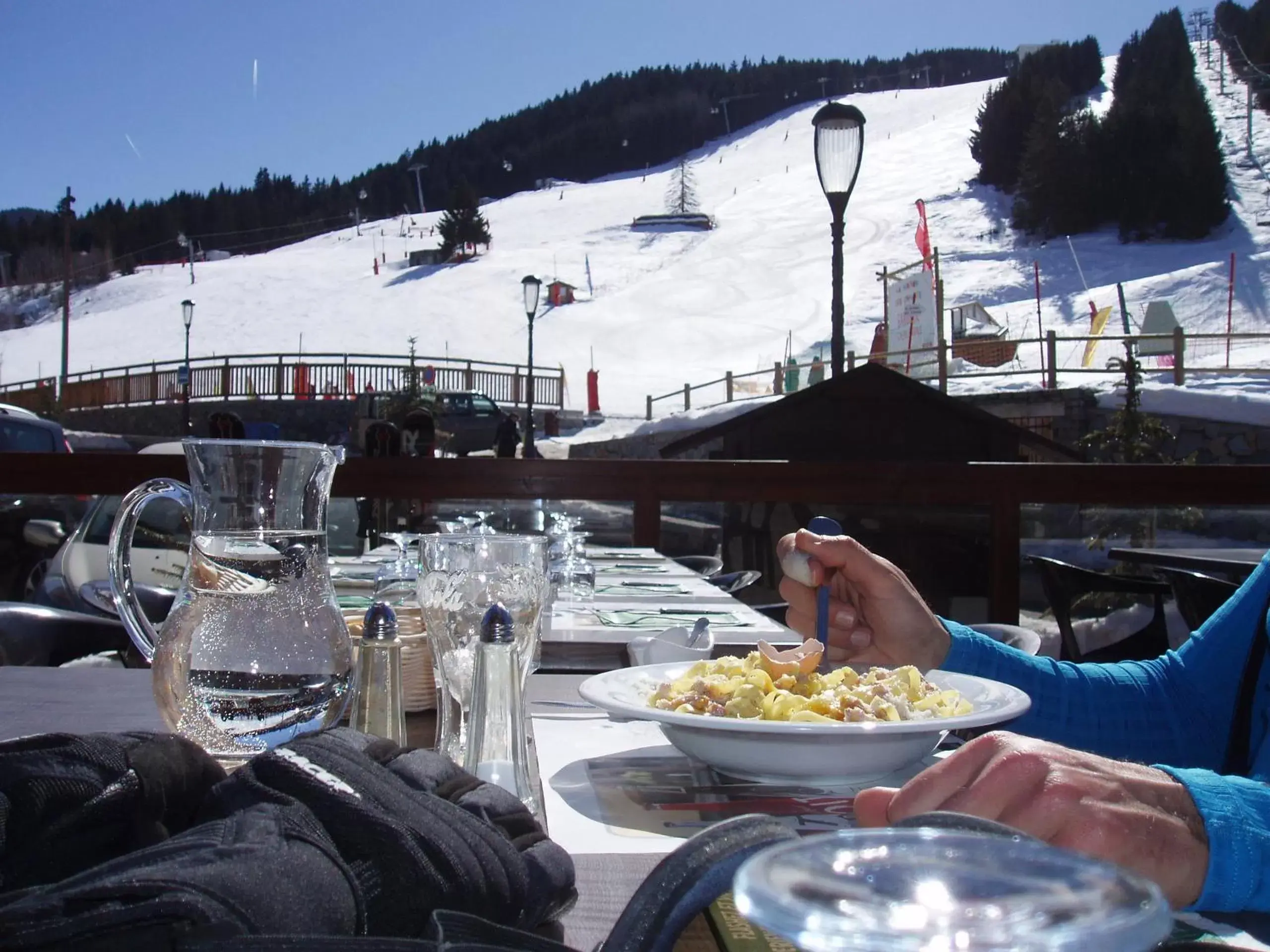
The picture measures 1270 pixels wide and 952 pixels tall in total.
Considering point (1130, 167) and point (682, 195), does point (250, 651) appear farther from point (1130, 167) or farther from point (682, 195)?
point (682, 195)

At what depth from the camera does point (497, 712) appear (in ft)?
2.11

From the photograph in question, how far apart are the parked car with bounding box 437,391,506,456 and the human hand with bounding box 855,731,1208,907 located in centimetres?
2149

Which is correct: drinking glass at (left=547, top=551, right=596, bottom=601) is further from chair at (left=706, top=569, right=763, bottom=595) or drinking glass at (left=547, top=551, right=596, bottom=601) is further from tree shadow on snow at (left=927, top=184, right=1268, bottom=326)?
tree shadow on snow at (left=927, top=184, right=1268, bottom=326)

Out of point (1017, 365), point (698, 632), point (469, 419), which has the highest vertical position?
point (1017, 365)

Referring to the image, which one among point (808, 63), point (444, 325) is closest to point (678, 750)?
point (444, 325)

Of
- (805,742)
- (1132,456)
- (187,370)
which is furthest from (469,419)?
(805,742)

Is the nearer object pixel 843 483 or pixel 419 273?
pixel 843 483

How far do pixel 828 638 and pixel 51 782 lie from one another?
832mm

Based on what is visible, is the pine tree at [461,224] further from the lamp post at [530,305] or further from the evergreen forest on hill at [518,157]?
the lamp post at [530,305]

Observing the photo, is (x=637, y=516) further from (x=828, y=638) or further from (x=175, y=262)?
(x=175, y=262)

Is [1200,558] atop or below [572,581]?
below

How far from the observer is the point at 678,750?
0.79 metres

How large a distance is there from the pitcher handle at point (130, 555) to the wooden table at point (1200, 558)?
2407mm

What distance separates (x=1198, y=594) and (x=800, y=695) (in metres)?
1.72
